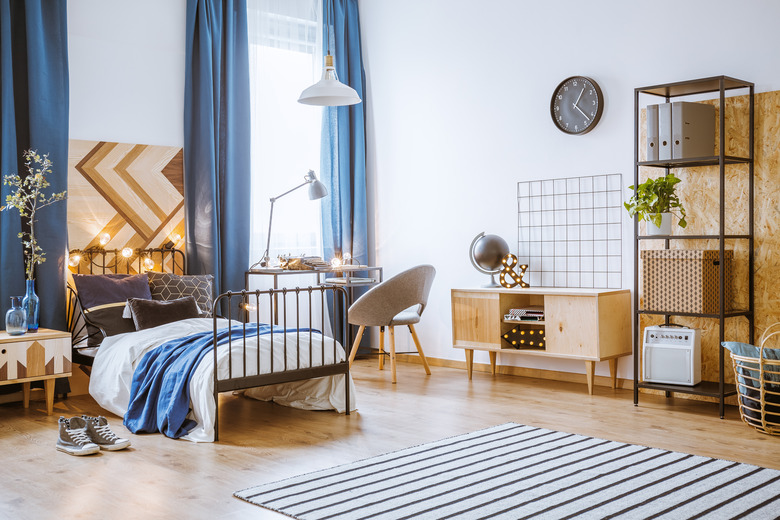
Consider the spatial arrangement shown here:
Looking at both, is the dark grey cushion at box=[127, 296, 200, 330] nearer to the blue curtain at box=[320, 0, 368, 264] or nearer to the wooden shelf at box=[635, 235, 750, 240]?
the blue curtain at box=[320, 0, 368, 264]

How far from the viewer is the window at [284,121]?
6.46 meters

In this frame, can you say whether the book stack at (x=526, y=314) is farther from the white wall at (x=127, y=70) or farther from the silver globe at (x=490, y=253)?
the white wall at (x=127, y=70)

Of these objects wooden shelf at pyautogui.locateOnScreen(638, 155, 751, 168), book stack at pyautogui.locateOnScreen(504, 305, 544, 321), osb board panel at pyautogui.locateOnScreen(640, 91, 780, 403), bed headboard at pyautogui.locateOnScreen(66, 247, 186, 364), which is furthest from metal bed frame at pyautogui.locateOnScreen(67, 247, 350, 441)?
osb board panel at pyautogui.locateOnScreen(640, 91, 780, 403)

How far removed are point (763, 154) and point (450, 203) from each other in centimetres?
245

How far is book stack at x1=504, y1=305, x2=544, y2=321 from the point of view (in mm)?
5438

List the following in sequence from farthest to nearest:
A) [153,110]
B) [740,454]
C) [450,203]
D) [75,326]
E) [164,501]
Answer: [450,203] → [153,110] → [75,326] → [740,454] → [164,501]

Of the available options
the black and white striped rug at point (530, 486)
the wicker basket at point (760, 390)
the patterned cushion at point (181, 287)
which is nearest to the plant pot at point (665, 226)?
the wicker basket at point (760, 390)

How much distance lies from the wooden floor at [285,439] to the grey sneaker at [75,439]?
0.14 ft

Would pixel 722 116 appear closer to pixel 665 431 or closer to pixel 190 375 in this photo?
pixel 665 431

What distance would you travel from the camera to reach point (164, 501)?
3.06 metres

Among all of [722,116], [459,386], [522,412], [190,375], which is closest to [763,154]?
[722,116]

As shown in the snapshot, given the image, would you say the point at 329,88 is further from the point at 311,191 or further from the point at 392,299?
the point at 392,299

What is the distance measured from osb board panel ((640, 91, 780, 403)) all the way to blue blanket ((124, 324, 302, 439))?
2688 millimetres

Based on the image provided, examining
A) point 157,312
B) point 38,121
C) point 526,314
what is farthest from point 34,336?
point 526,314
